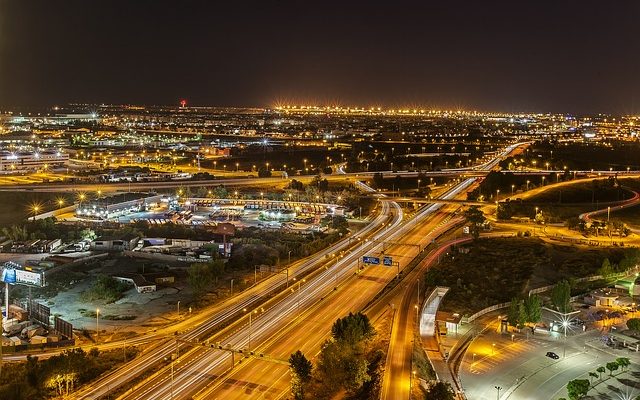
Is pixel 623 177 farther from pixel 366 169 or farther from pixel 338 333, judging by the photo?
pixel 338 333

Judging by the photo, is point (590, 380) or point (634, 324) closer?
point (590, 380)

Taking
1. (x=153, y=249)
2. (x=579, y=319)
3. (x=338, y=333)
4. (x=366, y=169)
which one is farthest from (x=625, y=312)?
(x=366, y=169)

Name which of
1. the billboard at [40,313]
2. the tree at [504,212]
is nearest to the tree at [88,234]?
the billboard at [40,313]

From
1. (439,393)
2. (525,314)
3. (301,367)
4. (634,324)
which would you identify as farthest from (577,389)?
(301,367)

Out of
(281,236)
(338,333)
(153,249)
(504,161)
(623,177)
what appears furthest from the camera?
(504,161)

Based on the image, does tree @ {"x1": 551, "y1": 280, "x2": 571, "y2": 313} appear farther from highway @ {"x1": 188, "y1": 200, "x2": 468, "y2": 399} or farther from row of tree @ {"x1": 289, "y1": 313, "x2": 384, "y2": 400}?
row of tree @ {"x1": 289, "y1": 313, "x2": 384, "y2": 400}

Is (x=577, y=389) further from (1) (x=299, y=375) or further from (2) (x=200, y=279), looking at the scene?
(2) (x=200, y=279)

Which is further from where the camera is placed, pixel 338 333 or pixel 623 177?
pixel 623 177

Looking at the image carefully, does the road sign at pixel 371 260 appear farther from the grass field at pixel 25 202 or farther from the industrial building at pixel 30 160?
the industrial building at pixel 30 160
